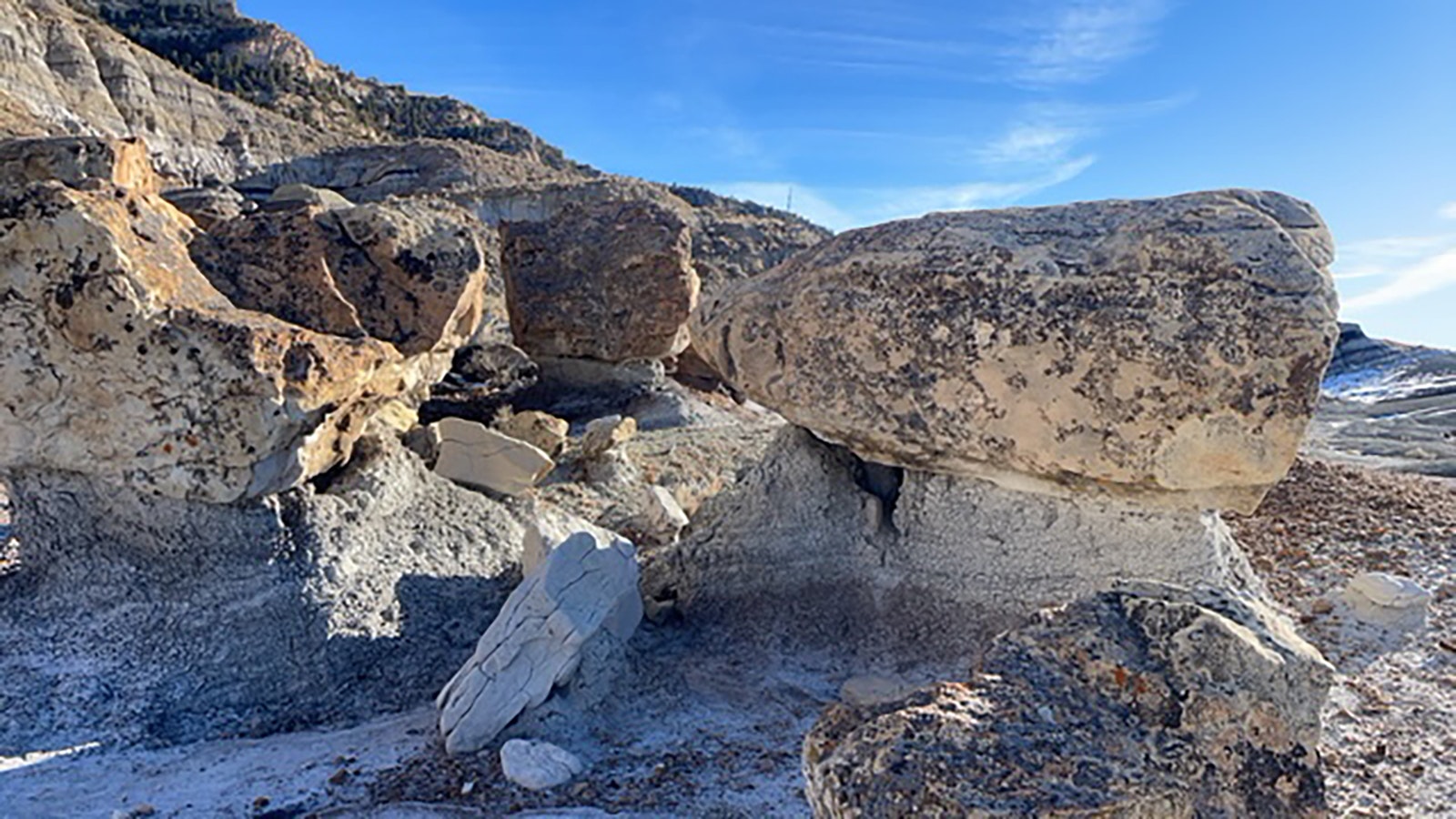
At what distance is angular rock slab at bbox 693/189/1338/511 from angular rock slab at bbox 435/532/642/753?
1207 mm

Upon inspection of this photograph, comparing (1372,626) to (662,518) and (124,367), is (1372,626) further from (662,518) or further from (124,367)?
(124,367)

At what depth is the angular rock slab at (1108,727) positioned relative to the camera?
183 cm

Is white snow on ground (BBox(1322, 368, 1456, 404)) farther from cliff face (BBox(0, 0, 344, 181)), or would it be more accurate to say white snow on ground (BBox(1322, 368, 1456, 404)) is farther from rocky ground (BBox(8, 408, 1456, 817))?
cliff face (BBox(0, 0, 344, 181))

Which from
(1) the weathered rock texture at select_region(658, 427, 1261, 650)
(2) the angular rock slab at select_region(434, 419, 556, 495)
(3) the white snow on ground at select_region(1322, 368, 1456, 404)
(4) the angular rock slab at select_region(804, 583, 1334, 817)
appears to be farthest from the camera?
(3) the white snow on ground at select_region(1322, 368, 1456, 404)

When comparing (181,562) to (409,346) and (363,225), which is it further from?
(363,225)

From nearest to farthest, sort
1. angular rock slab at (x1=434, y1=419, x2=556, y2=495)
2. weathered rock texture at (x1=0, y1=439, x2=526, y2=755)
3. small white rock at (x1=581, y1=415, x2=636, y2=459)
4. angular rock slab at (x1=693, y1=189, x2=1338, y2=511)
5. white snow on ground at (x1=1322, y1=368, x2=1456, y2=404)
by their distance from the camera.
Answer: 1. angular rock slab at (x1=693, y1=189, x2=1338, y2=511)
2. weathered rock texture at (x1=0, y1=439, x2=526, y2=755)
3. angular rock slab at (x1=434, y1=419, x2=556, y2=495)
4. small white rock at (x1=581, y1=415, x2=636, y2=459)
5. white snow on ground at (x1=1322, y1=368, x2=1456, y2=404)

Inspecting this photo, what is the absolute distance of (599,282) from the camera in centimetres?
938

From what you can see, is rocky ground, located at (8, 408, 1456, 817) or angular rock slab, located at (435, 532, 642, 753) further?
angular rock slab, located at (435, 532, 642, 753)

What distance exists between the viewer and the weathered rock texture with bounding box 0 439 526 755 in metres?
3.54

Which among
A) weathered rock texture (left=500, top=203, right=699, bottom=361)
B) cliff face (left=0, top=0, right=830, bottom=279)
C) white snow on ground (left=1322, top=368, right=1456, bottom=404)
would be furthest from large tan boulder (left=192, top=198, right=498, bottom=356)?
white snow on ground (left=1322, top=368, right=1456, bottom=404)

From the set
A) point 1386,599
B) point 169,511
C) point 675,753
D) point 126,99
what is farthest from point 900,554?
point 126,99

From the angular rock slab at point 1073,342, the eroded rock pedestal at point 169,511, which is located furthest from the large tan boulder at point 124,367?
the angular rock slab at point 1073,342

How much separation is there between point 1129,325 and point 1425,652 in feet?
7.10

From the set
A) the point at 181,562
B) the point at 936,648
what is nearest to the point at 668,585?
the point at 936,648
